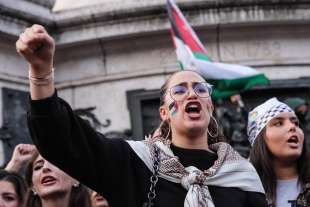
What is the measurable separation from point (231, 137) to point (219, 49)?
1.29 m

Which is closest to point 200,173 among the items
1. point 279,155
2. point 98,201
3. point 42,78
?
point 42,78

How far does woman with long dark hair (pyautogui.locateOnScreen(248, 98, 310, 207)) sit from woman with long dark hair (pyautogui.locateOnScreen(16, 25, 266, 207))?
106 cm

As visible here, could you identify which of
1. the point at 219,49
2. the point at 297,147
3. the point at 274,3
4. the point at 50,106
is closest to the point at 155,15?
the point at 219,49

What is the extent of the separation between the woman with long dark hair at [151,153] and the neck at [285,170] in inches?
47.5

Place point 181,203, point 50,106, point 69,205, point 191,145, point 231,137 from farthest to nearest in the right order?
point 231,137 → point 69,205 → point 191,145 → point 181,203 → point 50,106

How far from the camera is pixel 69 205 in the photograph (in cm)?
509

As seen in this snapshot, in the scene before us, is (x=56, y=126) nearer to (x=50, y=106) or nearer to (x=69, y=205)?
(x=50, y=106)

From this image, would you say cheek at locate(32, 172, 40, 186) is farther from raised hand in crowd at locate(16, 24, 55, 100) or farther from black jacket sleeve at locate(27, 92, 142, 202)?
raised hand in crowd at locate(16, 24, 55, 100)

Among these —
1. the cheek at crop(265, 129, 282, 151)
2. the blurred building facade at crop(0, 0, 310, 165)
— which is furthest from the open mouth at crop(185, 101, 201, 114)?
the blurred building facade at crop(0, 0, 310, 165)

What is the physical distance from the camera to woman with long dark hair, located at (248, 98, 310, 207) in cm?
488

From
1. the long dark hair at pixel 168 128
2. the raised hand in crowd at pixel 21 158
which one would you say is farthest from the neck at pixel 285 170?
the raised hand in crowd at pixel 21 158

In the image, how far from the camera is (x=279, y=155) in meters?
5.12

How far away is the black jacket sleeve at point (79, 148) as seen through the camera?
331 centimetres

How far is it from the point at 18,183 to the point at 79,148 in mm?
1854
